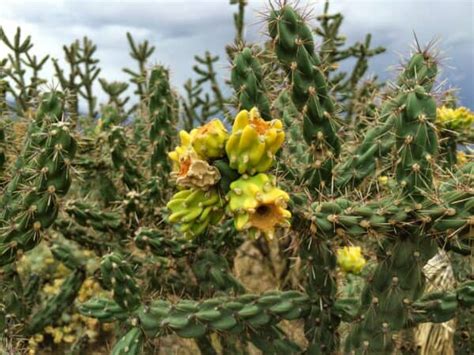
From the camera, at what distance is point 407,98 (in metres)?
2.46

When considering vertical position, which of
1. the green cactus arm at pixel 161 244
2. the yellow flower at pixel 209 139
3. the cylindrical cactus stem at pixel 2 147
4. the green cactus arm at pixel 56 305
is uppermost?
the yellow flower at pixel 209 139

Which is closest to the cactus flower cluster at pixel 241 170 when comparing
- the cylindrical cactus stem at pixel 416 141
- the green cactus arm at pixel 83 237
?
the cylindrical cactus stem at pixel 416 141

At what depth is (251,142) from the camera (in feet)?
7.22

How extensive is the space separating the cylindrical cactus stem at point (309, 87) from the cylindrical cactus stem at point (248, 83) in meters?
0.14

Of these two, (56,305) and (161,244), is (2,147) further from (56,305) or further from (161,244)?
(56,305)

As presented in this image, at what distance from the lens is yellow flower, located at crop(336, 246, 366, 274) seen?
431 cm

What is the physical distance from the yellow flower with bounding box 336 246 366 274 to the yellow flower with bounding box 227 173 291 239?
7.08ft

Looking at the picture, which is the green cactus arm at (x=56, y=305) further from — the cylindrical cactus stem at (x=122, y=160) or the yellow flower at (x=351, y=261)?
the yellow flower at (x=351, y=261)

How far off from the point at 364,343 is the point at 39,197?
157 centimetres

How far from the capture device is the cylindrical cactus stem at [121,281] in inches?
106

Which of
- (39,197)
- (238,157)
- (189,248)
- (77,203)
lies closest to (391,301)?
(238,157)

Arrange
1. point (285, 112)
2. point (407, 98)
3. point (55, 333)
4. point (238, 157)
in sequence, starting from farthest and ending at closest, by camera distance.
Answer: point (55, 333)
point (285, 112)
point (407, 98)
point (238, 157)

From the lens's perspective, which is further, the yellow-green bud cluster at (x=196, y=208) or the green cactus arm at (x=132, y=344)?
the green cactus arm at (x=132, y=344)

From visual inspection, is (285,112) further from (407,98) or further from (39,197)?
(39,197)
